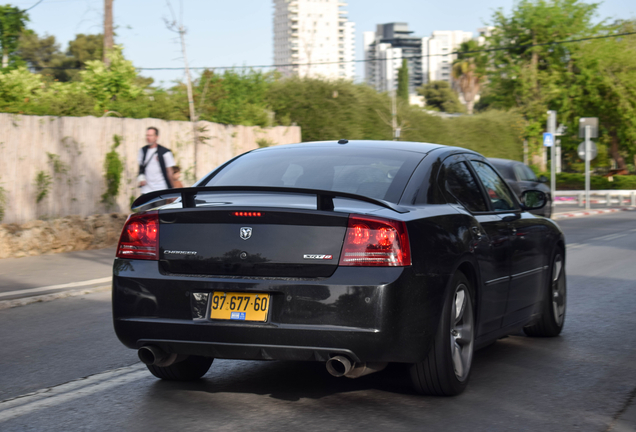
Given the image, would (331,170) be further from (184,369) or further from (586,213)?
(586,213)

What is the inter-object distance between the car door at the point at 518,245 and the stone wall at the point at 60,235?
347 inches

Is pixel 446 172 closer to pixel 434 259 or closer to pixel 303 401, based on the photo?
pixel 434 259

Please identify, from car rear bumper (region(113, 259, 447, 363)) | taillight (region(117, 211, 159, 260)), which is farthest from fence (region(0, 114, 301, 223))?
car rear bumper (region(113, 259, 447, 363))

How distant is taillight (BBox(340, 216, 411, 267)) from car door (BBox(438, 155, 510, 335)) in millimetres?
977

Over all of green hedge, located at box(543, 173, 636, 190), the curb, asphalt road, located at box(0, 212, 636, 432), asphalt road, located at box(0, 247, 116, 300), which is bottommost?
the curb

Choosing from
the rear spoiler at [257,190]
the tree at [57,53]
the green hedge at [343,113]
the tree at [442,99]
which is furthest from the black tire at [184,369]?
the tree at [442,99]

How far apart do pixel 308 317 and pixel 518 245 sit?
7.40ft

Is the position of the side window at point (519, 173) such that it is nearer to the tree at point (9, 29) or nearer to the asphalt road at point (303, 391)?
the asphalt road at point (303, 391)

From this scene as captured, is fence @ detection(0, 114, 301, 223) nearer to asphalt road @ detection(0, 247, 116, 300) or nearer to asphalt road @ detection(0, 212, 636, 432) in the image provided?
asphalt road @ detection(0, 247, 116, 300)

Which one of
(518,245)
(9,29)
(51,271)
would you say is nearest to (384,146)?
(518,245)

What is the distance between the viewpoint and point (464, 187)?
18.2ft

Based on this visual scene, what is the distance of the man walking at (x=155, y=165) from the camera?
11703 mm

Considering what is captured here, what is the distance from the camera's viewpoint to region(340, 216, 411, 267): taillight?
425cm

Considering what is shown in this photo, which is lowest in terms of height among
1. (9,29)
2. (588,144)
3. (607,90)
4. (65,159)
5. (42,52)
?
(65,159)
